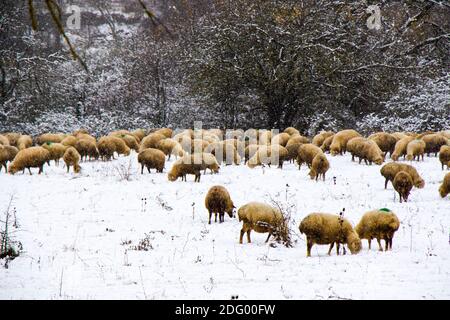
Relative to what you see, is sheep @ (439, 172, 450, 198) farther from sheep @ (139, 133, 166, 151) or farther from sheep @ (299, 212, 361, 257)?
sheep @ (139, 133, 166, 151)

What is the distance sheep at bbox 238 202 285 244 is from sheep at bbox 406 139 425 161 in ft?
27.9

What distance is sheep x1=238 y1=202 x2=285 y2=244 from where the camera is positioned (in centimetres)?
795

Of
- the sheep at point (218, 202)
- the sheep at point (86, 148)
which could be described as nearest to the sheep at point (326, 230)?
the sheep at point (218, 202)


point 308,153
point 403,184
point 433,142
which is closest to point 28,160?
point 308,153

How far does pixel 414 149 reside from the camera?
597 inches

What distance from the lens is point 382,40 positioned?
2681cm

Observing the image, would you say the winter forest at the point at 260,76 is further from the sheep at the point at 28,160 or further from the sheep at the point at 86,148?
the sheep at the point at 28,160

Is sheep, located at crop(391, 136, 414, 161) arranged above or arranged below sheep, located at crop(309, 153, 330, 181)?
above

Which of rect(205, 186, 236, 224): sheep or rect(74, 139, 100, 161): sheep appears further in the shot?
rect(74, 139, 100, 161): sheep

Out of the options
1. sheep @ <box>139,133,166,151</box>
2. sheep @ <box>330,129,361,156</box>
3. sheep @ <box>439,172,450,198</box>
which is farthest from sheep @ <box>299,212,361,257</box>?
sheep @ <box>139,133,166,151</box>

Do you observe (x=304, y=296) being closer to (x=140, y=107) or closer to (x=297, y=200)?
(x=297, y=200)

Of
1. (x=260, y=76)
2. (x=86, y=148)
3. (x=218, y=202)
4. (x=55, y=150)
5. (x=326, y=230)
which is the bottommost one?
(x=326, y=230)

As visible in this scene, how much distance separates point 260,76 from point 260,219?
1688 cm

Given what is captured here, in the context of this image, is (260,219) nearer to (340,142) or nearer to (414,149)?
(414,149)
